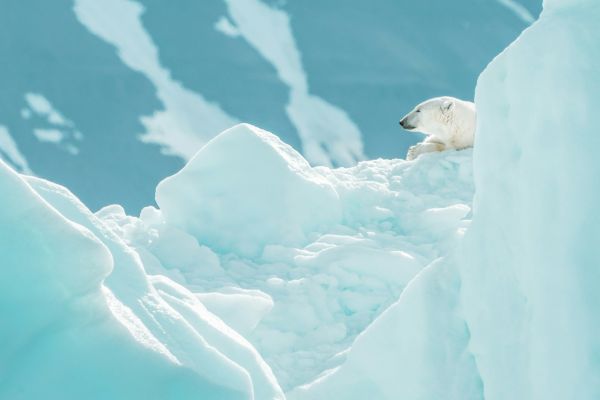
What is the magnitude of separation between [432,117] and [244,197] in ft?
11.0

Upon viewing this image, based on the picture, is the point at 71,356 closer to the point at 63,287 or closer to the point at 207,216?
the point at 63,287

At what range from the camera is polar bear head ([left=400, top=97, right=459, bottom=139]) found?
9.84 metres

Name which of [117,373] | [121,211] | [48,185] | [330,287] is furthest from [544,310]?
[121,211]

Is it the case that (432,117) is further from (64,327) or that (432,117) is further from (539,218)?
(64,327)

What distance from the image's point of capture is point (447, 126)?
385 inches

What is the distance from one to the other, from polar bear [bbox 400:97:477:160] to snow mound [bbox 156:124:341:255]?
240 centimetres

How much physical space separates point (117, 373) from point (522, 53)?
1.97 metres

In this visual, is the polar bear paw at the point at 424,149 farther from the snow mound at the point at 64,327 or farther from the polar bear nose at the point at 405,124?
the snow mound at the point at 64,327

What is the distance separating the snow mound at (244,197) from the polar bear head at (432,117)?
2496 mm

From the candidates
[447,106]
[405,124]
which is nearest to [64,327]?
[447,106]

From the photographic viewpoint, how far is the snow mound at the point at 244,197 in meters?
7.52

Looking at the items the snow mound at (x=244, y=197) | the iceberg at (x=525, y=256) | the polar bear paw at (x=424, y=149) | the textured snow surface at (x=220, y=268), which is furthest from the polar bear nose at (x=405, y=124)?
the iceberg at (x=525, y=256)

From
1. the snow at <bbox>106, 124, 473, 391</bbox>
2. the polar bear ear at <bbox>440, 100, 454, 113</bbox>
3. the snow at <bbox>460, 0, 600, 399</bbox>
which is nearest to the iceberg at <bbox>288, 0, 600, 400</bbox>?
the snow at <bbox>460, 0, 600, 399</bbox>

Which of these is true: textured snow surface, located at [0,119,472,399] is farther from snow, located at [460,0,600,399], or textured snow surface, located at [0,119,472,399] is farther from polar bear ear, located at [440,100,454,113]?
snow, located at [460,0,600,399]
